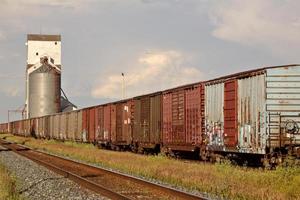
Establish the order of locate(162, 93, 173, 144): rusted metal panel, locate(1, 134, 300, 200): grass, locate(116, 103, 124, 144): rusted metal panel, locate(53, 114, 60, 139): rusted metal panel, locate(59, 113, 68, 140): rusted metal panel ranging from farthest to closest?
locate(53, 114, 60, 139): rusted metal panel
locate(59, 113, 68, 140): rusted metal panel
locate(116, 103, 124, 144): rusted metal panel
locate(162, 93, 173, 144): rusted metal panel
locate(1, 134, 300, 200): grass

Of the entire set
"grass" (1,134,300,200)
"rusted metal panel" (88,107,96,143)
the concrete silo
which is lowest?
"grass" (1,134,300,200)

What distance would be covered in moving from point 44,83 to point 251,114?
82.2m

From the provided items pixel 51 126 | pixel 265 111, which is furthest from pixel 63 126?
pixel 265 111

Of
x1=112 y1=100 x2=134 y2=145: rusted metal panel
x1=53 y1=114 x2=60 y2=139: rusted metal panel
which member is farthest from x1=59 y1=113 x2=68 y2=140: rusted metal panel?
x1=112 y1=100 x2=134 y2=145: rusted metal panel

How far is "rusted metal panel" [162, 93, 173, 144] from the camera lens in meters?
28.0

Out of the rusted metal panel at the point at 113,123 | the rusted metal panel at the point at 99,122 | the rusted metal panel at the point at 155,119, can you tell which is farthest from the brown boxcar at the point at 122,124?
the rusted metal panel at the point at 155,119

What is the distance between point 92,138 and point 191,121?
76.2ft

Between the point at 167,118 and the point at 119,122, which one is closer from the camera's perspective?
the point at 167,118

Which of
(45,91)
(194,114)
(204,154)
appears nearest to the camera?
(204,154)

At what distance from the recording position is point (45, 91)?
97.9 meters

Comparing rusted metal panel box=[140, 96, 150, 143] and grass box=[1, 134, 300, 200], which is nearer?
grass box=[1, 134, 300, 200]

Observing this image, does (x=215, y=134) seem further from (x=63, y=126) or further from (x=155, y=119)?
(x=63, y=126)

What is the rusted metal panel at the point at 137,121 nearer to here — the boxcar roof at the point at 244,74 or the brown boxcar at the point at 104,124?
the brown boxcar at the point at 104,124

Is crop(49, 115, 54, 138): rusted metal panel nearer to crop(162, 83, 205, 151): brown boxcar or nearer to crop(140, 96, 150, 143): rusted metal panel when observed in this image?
crop(140, 96, 150, 143): rusted metal panel
